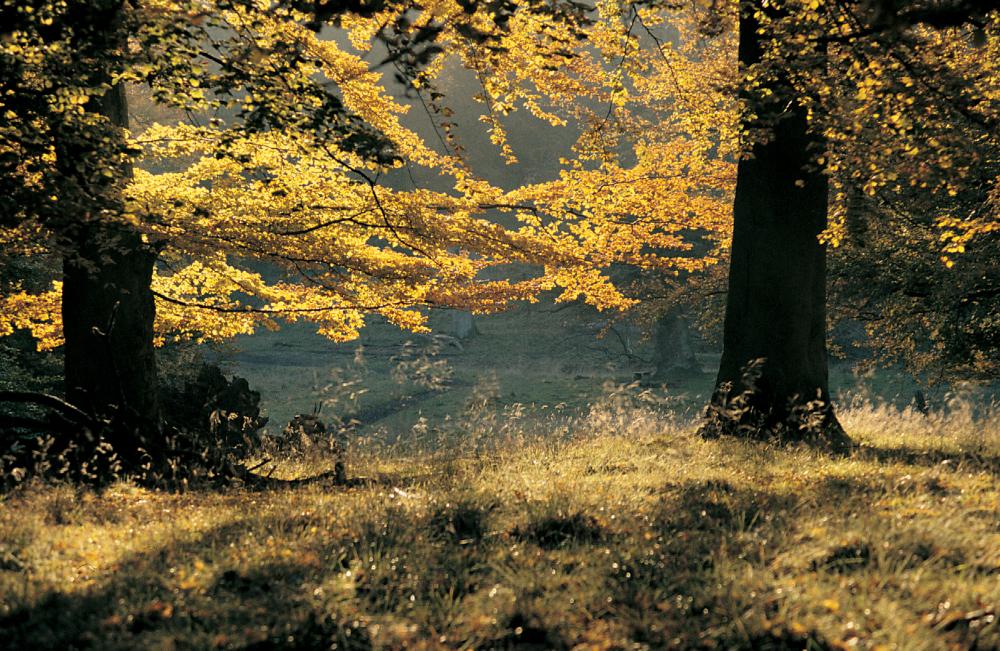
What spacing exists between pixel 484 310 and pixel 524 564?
21.0 feet

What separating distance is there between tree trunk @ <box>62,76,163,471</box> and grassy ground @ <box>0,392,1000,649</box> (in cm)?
197

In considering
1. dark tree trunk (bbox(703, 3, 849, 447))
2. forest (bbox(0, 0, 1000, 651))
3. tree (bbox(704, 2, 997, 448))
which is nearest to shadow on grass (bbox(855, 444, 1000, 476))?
forest (bbox(0, 0, 1000, 651))

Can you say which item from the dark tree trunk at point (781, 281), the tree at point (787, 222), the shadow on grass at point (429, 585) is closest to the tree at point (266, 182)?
the dark tree trunk at point (781, 281)

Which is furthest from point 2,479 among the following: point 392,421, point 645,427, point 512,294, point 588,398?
point 588,398

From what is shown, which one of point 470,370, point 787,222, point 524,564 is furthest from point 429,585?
point 470,370

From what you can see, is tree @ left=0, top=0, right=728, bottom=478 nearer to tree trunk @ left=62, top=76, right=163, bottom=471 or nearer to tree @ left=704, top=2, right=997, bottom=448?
tree trunk @ left=62, top=76, right=163, bottom=471

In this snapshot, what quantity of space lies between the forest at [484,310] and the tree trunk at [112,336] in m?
0.04

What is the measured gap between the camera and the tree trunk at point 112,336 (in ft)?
24.7

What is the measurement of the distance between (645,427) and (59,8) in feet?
25.2

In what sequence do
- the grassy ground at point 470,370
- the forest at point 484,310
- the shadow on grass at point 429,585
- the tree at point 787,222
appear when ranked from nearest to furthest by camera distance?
the shadow on grass at point 429,585 < the forest at point 484,310 < the tree at point 787,222 < the grassy ground at point 470,370

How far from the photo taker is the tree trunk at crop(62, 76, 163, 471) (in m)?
7.54

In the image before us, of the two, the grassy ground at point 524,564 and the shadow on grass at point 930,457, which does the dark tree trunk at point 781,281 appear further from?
the grassy ground at point 524,564

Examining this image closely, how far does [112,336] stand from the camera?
780 centimetres

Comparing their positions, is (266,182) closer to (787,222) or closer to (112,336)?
(112,336)
